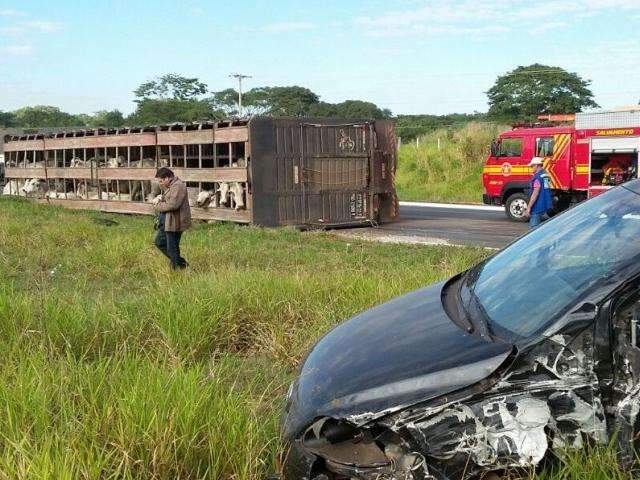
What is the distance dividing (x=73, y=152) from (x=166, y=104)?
158 feet

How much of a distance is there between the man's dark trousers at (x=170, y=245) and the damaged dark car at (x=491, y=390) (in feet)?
22.9

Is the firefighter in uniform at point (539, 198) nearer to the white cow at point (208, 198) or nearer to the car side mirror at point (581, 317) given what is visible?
the white cow at point (208, 198)

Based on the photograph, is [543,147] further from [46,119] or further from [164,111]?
[46,119]

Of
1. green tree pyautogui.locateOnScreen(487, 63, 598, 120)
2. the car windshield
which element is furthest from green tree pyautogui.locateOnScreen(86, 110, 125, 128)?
the car windshield

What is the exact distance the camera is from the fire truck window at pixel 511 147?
63.2 feet

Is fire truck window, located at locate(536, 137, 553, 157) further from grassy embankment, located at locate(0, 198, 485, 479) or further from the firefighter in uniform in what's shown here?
A: grassy embankment, located at locate(0, 198, 485, 479)

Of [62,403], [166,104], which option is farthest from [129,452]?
[166,104]

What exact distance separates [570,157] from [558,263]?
1586 cm

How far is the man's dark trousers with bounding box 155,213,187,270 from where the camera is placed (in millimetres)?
9938

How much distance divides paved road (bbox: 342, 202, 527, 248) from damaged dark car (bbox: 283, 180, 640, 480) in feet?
34.4

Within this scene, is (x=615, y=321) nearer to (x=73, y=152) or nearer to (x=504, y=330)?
(x=504, y=330)

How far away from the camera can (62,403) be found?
3.69 meters

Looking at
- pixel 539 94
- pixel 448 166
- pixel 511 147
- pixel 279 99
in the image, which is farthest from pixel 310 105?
pixel 511 147

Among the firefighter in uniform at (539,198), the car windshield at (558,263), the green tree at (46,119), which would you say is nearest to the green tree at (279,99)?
the green tree at (46,119)
